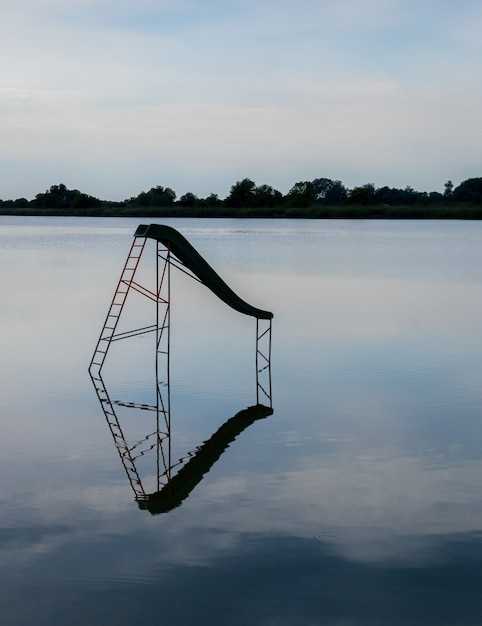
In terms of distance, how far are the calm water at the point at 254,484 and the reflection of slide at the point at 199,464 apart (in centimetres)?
7

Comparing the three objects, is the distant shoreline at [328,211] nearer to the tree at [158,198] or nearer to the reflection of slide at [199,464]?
the tree at [158,198]

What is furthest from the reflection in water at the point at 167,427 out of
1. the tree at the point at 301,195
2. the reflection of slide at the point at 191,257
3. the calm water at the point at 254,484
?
the tree at the point at 301,195

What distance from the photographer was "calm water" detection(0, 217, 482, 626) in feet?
20.0

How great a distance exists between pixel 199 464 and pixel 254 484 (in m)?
0.95

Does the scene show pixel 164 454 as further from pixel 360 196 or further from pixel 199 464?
pixel 360 196

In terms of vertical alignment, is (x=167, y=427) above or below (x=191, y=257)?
below

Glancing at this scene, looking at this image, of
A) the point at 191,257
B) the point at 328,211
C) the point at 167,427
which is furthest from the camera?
the point at 328,211

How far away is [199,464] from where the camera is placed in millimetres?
9297

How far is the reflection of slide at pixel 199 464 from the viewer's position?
8070 mm

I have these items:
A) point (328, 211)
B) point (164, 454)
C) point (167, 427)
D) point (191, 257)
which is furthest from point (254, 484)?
point (328, 211)

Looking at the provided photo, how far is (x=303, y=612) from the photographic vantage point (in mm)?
5879

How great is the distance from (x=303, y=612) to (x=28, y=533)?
2.41 meters

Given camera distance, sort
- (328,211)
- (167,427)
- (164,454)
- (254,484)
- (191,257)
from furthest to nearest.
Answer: (328,211) → (191,257) → (167,427) → (164,454) → (254,484)

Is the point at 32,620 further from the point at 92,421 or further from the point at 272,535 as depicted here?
the point at 92,421
